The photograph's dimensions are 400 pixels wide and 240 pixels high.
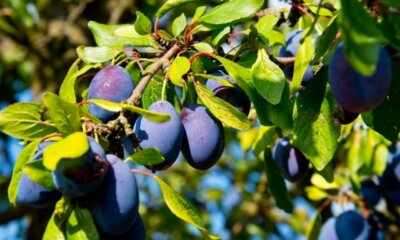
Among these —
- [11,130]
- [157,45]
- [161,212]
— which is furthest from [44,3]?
[11,130]

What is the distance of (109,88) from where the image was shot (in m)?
→ 1.09

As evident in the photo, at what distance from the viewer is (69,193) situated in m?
0.89

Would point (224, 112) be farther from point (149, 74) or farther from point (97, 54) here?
point (97, 54)

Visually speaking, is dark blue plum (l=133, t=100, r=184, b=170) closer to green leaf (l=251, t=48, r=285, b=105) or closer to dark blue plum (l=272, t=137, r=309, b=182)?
green leaf (l=251, t=48, r=285, b=105)

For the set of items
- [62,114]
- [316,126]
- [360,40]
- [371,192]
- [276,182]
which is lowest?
[371,192]

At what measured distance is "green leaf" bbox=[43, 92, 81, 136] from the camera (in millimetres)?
919

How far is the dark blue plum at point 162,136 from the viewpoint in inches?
40.1

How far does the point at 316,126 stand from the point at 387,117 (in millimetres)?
117

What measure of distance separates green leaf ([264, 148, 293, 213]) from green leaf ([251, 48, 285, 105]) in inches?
22.7

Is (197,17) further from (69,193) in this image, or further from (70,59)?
(70,59)

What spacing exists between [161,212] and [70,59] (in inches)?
37.2

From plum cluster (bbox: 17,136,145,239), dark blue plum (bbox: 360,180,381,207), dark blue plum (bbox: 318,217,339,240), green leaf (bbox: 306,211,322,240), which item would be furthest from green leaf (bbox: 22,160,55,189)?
dark blue plum (bbox: 360,180,381,207)

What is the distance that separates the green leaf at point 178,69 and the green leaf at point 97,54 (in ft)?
0.55

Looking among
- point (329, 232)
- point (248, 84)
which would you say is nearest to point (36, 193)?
point (248, 84)
